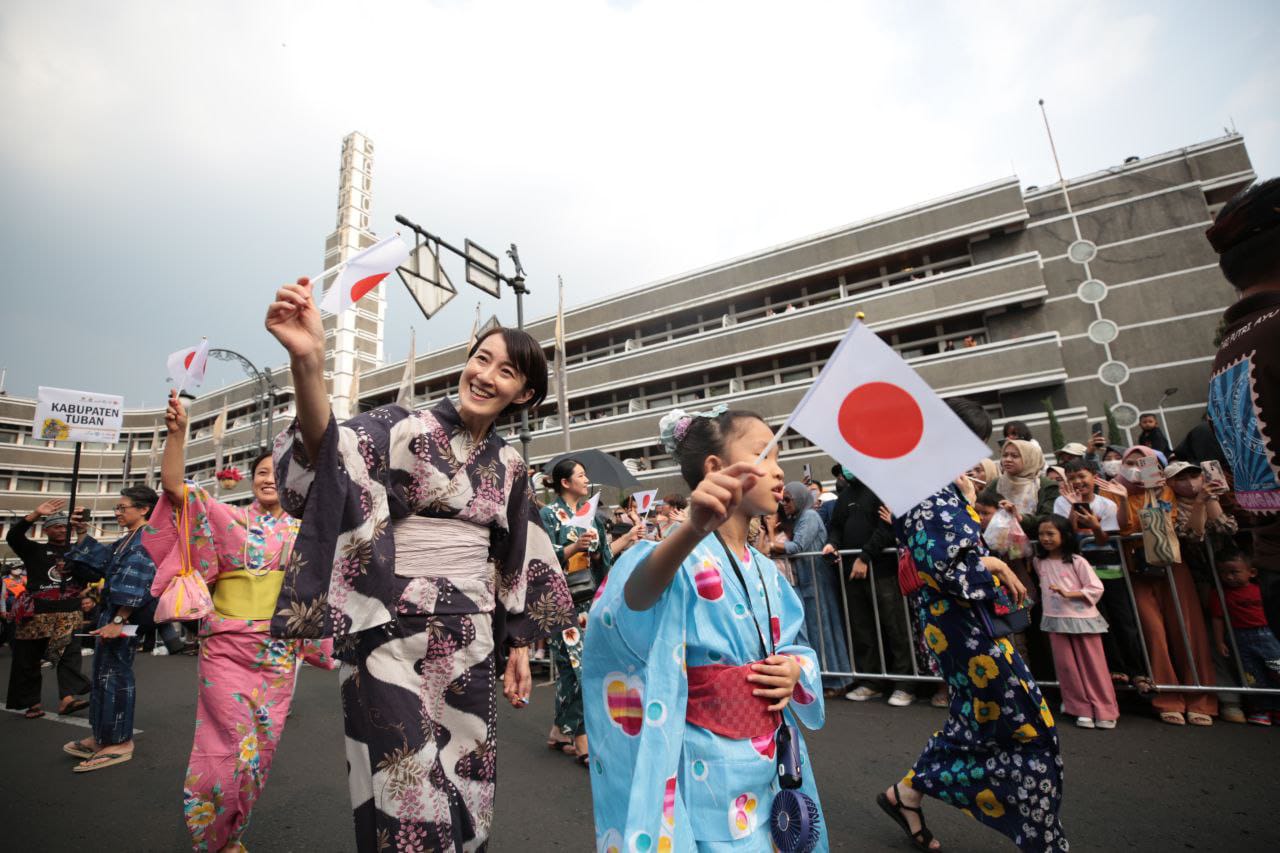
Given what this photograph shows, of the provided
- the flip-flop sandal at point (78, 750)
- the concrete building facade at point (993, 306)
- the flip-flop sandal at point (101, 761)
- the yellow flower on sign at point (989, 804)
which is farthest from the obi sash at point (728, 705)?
the concrete building facade at point (993, 306)

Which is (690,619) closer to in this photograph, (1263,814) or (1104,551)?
(1263,814)

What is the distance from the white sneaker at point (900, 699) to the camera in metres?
5.19

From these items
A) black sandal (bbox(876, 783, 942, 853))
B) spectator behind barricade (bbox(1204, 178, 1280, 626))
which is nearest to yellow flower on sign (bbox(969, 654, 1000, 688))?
black sandal (bbox(876, 783, 942, 853))

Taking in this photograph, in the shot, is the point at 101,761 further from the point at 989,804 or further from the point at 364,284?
the point at 989,804

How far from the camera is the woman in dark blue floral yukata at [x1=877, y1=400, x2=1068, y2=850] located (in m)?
2.41

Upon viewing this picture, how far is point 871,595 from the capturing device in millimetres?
5734

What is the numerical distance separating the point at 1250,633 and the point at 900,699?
94.5 inches

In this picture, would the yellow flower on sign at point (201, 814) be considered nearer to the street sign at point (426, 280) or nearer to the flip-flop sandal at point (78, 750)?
the flip-flop sandal at point (78, 750)

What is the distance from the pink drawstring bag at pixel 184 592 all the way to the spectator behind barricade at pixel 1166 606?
606 centimetres

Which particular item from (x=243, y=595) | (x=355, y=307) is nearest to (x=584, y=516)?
(x=243, y=595)

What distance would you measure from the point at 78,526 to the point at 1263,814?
11.2 m

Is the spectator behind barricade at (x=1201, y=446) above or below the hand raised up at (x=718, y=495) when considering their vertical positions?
above

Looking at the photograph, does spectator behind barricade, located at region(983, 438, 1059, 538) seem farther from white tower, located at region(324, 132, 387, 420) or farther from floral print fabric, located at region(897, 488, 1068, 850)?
white tower, located at region(324, 132, 387, 420)

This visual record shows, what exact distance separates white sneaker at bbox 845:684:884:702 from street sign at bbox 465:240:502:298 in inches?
294
